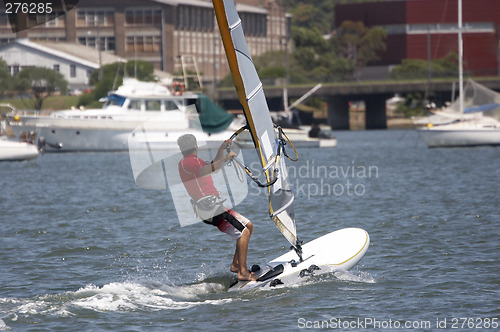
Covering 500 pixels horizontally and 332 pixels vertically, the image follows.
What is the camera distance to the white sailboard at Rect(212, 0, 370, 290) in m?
9.17

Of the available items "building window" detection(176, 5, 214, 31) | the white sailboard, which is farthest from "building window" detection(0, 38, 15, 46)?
the white sailboard

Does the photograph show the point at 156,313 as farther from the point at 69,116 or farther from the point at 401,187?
the point at 69,116

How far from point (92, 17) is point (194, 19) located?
12.0m

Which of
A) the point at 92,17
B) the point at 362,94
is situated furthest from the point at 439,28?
the point at 92,17

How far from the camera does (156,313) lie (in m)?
9.28

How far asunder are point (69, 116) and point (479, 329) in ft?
115

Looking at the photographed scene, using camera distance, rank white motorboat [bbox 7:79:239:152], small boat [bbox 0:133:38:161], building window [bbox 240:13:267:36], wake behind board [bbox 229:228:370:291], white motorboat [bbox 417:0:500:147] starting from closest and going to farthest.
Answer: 1. wake behind board [bbox 229:228:370:291]
2. small boat [bbox 0:133:38:161]
3. white motorboat [bbox 417:0:500:147]
4. white motorboat [bbox 7:79:239:152]
5. building window [bbox 240:13:267:36]

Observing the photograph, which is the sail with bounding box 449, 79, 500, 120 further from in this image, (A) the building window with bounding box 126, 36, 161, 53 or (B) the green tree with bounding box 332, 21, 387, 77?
(B) the green tree with bounding box 332, 21, 387, 77

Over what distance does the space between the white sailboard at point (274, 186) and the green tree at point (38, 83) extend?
39945mm

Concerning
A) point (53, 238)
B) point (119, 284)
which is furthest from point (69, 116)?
point (119, 284)

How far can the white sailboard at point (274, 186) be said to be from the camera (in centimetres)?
917

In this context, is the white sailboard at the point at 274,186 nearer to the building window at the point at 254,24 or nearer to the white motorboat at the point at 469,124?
the white motorboat at the point at 469,124

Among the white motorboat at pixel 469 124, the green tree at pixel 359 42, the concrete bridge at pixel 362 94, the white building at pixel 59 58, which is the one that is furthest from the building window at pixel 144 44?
the white motorboat at pixel 469 124

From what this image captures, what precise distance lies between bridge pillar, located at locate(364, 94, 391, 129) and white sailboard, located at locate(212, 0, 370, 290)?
6361 centimetres
